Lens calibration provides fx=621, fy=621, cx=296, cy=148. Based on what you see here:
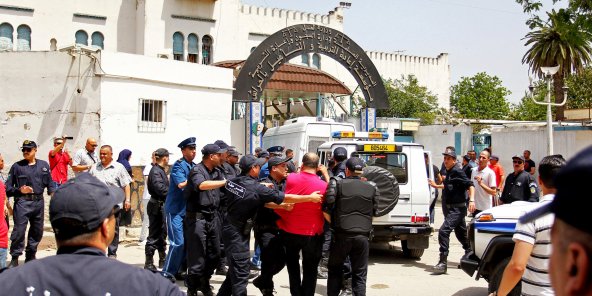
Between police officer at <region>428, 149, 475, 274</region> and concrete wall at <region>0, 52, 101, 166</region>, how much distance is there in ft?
28.4

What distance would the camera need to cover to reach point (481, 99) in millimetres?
51125

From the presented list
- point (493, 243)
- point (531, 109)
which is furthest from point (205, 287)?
point (531, 109)

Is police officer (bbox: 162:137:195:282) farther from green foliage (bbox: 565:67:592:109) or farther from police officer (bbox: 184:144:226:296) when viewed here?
green foliage (bbox: 565:67:592:109)

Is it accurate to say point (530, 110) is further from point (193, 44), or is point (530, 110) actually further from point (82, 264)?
point (82, 264)

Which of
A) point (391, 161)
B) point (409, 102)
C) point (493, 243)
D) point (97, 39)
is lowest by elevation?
point (493, 243)

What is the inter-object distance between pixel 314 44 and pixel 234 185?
44.2 ft

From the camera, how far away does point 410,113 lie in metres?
42.6

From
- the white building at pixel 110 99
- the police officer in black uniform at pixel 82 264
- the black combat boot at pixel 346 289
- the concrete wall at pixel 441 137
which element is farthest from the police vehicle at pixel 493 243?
the concrete wall at pixel 441 137

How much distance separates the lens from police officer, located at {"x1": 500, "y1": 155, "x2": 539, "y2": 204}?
952 cm

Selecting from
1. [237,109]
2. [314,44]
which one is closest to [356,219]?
[314,44]

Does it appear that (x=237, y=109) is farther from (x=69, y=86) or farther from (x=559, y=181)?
(x=559, y=181)

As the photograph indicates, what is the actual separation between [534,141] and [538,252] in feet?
75.7

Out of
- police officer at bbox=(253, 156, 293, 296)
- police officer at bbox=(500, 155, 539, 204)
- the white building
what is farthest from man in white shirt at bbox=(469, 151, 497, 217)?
the white building

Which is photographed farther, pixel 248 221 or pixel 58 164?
pixel 58 164
